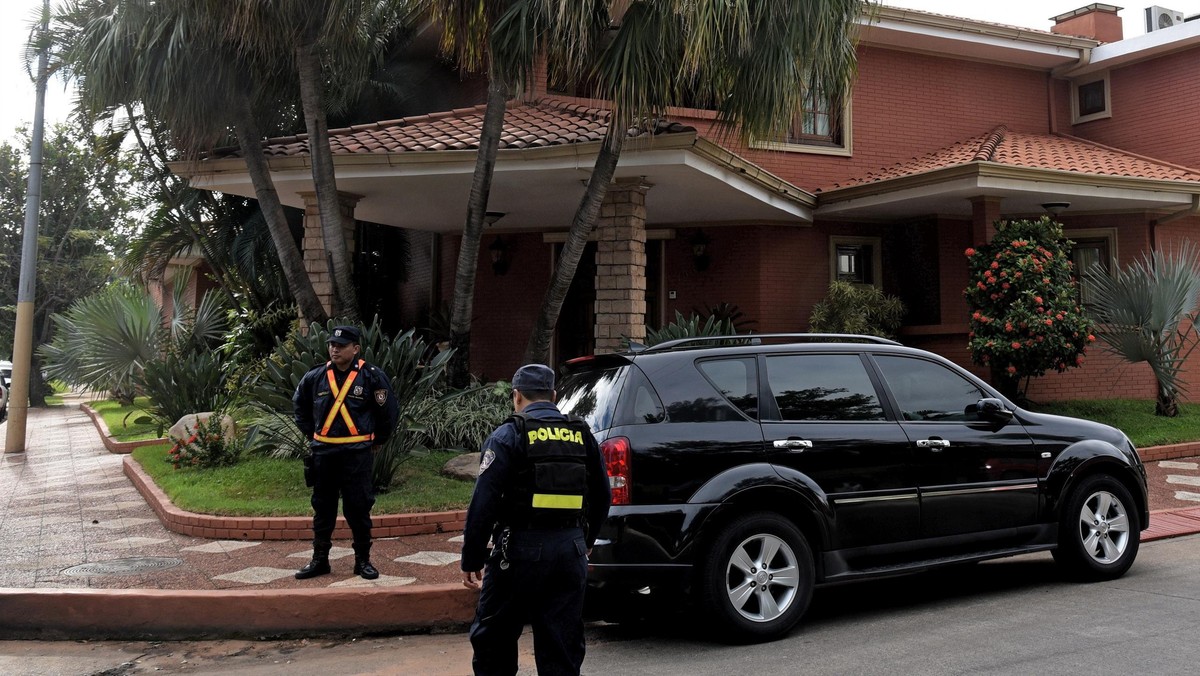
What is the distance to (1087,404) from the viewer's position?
1352 centimetres

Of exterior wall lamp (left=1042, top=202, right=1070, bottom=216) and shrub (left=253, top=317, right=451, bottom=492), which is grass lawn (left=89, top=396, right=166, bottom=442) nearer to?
shrub (left=253, top=317, right=451, bottom=492)

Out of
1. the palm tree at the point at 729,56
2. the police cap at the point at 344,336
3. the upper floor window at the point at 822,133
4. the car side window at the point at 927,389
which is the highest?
the upper floor window at the point at 822,133

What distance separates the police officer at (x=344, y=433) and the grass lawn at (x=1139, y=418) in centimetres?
936

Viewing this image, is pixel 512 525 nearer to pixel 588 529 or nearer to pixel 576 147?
pixel 588 529

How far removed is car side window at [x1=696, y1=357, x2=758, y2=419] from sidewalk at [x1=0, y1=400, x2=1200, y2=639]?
2028 mm

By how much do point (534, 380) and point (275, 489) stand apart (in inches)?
219

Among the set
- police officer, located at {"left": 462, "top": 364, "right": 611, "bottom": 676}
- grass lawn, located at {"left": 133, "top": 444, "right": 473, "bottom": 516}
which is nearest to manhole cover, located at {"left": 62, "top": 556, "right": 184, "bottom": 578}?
grass lawn, located at {"left": 133, "top": 444, "right": 473, "bottom": 516}

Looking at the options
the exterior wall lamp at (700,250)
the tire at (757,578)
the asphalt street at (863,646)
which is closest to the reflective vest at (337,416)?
the asphalt street at (863,646)

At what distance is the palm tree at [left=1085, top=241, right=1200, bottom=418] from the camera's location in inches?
467

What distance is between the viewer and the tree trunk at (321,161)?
396 inches

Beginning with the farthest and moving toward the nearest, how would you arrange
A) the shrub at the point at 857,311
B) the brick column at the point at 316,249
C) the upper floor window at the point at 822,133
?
the upper floor window at the point at 822,133 → the shrub at the point at 857,311 → the brick column at the point at 316,249

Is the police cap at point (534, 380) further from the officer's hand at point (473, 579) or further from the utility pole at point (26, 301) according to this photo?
the utility pole at point (26, 301)

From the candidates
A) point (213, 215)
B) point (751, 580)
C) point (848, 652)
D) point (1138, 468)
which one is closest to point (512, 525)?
point (751, 580)

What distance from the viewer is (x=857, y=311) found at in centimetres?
1373
